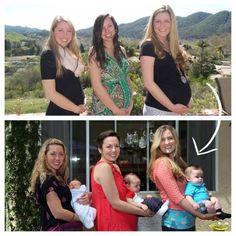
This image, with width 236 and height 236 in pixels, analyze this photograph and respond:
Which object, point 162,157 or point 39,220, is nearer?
point 162,157

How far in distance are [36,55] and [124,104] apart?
24.8 inches

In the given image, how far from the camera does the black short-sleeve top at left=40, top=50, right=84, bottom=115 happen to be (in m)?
3.65

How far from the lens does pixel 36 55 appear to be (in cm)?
368

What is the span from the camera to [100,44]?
366cm

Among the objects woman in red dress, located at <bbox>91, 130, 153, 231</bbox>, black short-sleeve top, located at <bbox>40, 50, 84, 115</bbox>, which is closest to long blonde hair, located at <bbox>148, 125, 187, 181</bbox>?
woman in red dress, located at <bbox>91, 130, 153, 231</bbox>

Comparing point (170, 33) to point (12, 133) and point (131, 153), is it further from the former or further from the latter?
point (12, 133)

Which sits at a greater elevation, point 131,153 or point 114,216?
point 131,153

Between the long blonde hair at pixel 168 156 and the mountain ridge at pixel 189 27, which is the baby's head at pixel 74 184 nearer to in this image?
the long blonde hair at pixel 168 156

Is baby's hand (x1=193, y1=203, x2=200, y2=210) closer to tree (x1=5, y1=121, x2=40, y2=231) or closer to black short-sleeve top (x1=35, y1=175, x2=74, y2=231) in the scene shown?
black short-sleeve top (x1=35, y1=175, x2=74, y2=231)

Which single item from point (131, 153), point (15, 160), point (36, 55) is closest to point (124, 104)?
point (131, 153)

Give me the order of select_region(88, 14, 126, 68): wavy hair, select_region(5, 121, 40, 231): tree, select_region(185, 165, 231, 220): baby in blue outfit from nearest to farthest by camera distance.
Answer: select_region(88, 14, 126, 68): wavy hair, select_region(185, 165, 231, 220): baby in blue outfit, select_region(5, 121, 40, 231): tree

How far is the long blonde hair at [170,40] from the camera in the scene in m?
3.63

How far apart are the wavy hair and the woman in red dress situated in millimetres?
464
